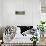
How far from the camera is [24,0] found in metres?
4.57

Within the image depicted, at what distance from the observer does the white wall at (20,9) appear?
4.57m

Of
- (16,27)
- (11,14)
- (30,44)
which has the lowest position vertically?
(30,44)

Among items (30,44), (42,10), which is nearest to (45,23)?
(42,10)

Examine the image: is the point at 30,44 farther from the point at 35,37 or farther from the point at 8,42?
the point at 8,42

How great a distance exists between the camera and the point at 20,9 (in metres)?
4.59

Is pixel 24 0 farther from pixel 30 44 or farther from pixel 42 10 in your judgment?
pixel 30 44

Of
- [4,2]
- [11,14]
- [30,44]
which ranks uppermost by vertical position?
[4,2]

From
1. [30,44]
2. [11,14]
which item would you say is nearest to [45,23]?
[30,44]

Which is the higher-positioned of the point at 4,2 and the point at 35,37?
the point at 4,2

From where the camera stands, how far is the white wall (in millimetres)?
4566

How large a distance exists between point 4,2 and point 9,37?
1142 millimetres

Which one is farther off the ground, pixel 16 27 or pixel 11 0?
pixel 11 0

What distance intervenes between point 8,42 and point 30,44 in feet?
2.30

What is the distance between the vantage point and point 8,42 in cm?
453
